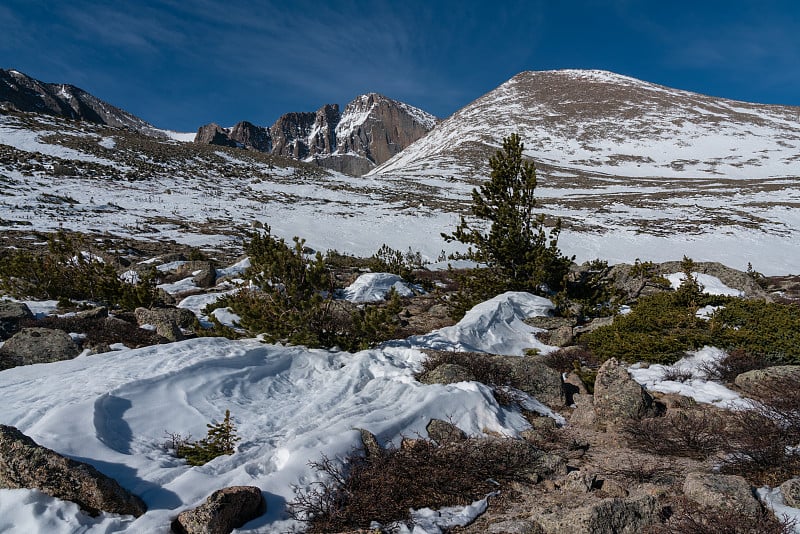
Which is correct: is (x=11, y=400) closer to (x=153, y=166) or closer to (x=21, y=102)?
(x=153, y=166)

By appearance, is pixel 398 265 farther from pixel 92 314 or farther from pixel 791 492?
pixel 791 492

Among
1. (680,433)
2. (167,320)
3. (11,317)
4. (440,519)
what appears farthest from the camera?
(167,320)

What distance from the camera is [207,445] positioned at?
12.7 ft

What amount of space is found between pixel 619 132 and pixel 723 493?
106869 mm

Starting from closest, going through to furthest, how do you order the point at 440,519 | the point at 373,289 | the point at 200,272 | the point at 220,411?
the point at 440,519
the point at 220,411
the point at 373,289
the point at 200,272

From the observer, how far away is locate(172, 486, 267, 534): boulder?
281cm

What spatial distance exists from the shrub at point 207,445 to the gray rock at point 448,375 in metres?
2.51

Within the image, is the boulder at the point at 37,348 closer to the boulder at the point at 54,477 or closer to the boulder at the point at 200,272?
the boulder at the point at 54,477

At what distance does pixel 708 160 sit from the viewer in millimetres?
74750

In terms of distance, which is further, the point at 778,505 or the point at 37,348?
the point at 37,348

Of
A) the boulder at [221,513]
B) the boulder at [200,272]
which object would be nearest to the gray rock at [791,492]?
the boulder at [221,513]

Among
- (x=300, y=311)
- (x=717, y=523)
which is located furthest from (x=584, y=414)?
(x=300, y=311)

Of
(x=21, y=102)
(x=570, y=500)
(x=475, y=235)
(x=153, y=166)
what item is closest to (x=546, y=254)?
(x=475, y=235)

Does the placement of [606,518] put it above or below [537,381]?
above
